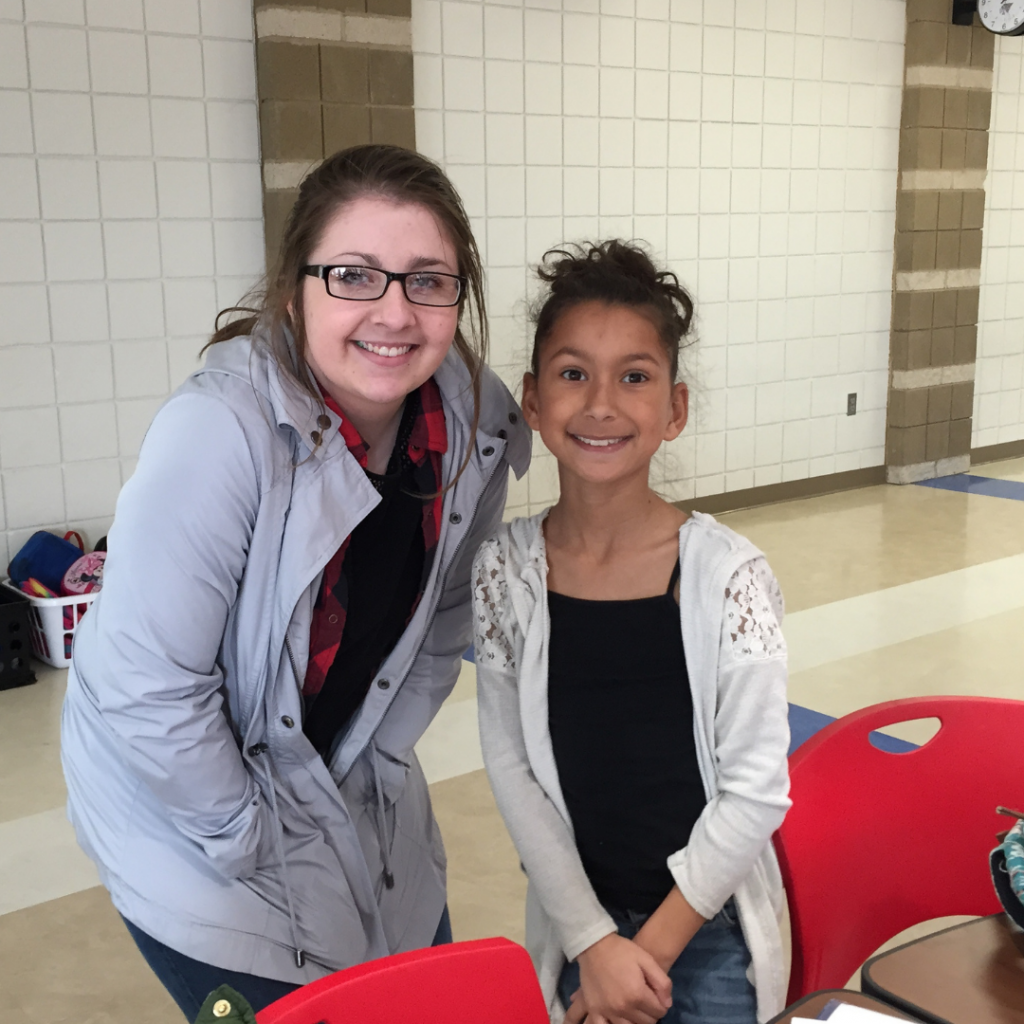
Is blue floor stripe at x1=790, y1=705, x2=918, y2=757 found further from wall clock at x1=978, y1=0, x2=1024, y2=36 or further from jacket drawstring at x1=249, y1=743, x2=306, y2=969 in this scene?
wall clock at x1=978, y1=0, x2=1024, y2=36

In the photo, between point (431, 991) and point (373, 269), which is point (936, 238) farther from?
point (431, 991)

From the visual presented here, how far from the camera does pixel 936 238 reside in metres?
6.33

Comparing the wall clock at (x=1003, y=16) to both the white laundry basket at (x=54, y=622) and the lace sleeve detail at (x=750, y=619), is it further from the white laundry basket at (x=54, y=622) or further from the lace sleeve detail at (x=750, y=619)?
the lace sleeve detail at (x=750, y=619)

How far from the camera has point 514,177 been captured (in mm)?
4891

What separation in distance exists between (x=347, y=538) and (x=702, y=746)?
50cm

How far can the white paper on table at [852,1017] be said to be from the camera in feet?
3.11

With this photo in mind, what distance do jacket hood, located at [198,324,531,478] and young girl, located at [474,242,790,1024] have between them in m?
0.06

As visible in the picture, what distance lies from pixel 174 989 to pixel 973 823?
39.5 inches

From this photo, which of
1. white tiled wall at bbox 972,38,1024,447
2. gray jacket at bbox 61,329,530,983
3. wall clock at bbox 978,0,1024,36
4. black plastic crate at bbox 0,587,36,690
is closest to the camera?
gray jacket at bbox 61,329,530,983

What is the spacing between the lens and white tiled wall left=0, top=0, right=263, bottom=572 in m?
3.83

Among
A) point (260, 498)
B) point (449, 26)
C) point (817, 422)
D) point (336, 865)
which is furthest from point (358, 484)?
point (817, 422)

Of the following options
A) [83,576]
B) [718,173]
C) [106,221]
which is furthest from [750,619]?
[718,173]

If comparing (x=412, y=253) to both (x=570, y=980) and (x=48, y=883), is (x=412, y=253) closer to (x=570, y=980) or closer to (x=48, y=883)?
(x=570, y=980)

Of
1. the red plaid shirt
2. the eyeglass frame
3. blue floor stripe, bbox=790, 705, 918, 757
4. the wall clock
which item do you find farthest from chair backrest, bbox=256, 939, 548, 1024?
the wall clock
